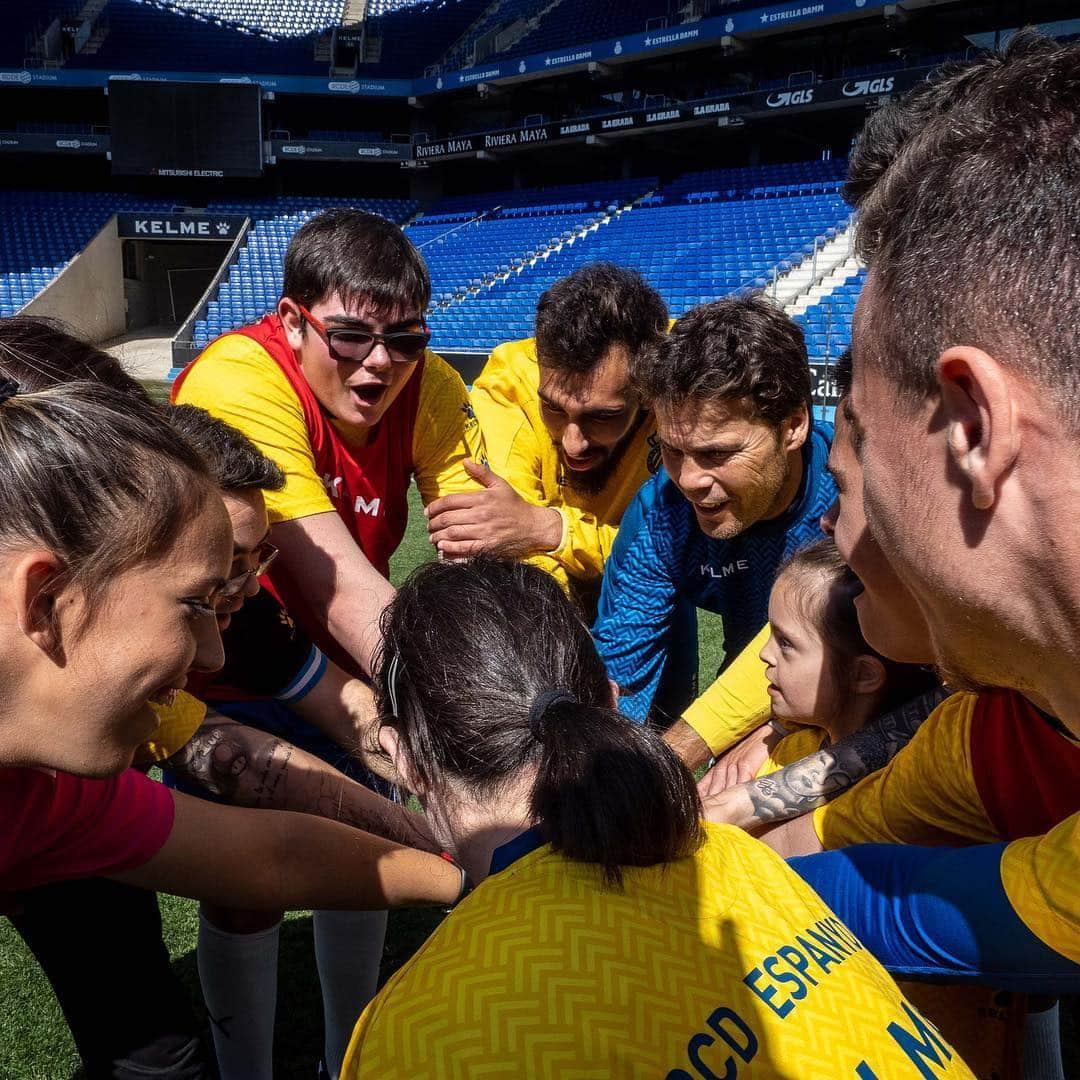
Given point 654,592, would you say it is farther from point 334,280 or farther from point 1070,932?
point 1070,932

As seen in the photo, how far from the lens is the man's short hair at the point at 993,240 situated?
2.79ft

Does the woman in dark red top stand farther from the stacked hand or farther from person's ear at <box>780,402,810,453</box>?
person's ear at <box>780,402,810,453</box>

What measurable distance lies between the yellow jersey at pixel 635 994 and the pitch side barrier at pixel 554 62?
23.5 m

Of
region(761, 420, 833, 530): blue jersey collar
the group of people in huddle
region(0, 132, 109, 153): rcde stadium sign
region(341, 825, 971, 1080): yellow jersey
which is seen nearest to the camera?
the group of people in huddle

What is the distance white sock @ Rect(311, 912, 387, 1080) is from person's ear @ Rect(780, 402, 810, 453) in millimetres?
1791

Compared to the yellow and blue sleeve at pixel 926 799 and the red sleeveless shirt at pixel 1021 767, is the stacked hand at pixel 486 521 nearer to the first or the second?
the yellow and blue sleeve at pixel 926 799

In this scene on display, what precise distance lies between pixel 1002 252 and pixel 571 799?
2.76 feet

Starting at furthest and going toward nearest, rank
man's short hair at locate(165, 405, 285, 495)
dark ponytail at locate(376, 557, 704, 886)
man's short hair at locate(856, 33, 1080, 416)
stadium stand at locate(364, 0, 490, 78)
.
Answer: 1. stadium stand at locate(364, 0, 490, 78)
2. man's short hair at locate(165, 405, 285, 495)
3. dark ponytail at locate(376, 557, 704, 886)
4. man's short hair at locate(856, 33, 1080, 416)

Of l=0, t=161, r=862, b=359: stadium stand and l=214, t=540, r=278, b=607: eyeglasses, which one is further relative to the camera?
l=0, t=161, r=862, b=359: stadium stand

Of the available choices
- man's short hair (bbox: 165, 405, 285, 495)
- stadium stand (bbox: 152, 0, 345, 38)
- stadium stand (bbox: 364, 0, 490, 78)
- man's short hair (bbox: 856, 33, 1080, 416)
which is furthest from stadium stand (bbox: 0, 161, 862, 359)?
man's short hair (bbox: 856, 33, 1080, 416)

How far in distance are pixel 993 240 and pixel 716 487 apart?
74.3 inches

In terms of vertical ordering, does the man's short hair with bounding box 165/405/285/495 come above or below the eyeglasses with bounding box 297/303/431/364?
below

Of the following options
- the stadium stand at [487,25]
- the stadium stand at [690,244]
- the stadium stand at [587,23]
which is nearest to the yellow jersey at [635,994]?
the stadium stand at [690,244]

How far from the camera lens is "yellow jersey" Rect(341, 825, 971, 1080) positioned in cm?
116
